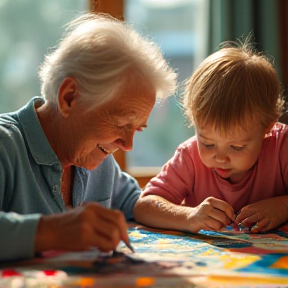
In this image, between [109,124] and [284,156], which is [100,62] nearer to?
[109,124]

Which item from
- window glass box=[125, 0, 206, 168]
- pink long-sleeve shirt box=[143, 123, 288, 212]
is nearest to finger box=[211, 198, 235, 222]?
pink long-sleeve shirt box=[143, 123, 288, 212]

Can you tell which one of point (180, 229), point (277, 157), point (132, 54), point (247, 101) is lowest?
point (180, 229)

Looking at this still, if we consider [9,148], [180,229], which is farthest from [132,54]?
[180,229]

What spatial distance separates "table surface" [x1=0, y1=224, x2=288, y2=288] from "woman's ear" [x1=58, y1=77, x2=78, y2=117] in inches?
14.2

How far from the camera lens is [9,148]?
132 centimetres

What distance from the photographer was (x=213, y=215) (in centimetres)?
150

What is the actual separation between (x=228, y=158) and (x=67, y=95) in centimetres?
51

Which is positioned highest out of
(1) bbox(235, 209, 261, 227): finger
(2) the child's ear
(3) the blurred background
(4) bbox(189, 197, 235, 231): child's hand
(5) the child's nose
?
(3) the blurred background

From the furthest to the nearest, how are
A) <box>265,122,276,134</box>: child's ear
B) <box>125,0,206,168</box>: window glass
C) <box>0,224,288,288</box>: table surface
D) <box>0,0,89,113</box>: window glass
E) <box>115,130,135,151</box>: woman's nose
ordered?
1. <box>125,0,206,168</box>: window glass
2. <box>0,0,89,113</box>: window glass
3. <box>265,122,276,134</box>: child's ear
4. <box>115,130,135,151</box>: woman's nose
5. <box>0,224,288,288</box>: table surface

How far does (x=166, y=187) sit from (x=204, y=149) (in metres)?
0.20

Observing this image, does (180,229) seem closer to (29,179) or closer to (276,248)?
(276,248)

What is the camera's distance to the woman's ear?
1.36 metres

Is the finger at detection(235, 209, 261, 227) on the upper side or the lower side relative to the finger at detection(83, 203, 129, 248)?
lower

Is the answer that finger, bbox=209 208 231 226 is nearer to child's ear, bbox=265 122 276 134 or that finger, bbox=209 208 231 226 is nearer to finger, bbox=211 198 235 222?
finger, bbox=211 198 235 222
